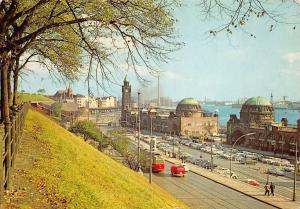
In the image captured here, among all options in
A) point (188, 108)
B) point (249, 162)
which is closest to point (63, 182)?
point (249, 162)

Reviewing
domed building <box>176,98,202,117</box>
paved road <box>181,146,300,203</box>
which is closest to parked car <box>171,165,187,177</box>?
paved road <box>181,146,300,203</box>

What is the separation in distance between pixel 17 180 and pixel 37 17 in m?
5.54

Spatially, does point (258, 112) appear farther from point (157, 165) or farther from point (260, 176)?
point (157, 165)

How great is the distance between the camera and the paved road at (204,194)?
3058 cm

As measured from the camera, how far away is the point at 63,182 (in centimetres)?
1199

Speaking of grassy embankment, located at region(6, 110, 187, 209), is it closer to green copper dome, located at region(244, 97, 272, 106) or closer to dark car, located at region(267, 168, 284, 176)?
dark car, located at region(267, 168, 284, 176)

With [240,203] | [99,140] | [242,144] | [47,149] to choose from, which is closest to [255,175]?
[99,140]

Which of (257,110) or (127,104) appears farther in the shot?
(127,104)

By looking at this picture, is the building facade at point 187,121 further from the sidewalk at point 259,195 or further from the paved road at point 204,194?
the sidewalk at point 259,195

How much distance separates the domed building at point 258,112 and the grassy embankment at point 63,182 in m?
86.8

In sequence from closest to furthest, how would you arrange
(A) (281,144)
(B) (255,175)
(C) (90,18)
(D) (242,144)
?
(C) (90,18) → (B) (255,175) → (A) (281,144) → (D) (242,144)

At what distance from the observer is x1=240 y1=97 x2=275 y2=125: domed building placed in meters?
101

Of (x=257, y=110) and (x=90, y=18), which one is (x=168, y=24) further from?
(x=257, y=110)

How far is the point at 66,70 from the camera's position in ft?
64.4
